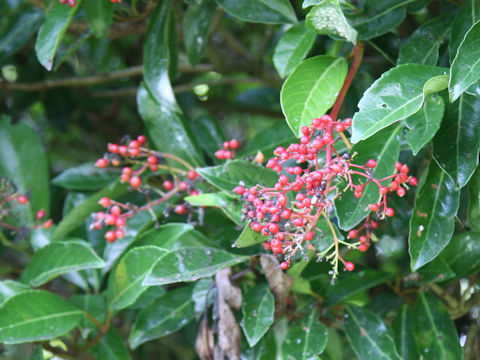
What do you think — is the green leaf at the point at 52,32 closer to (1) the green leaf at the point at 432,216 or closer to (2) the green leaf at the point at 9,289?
(2) the green leaf at the point at 9,289

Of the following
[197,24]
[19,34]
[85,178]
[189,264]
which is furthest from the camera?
[19,34]

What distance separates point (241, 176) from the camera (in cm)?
121

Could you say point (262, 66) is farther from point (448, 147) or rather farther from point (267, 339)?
point (448, 147)

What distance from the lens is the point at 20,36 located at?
5.98 ft

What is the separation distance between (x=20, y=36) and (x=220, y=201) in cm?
94

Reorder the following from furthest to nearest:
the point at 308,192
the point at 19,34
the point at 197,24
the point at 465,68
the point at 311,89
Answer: the point at 19,34 → the point at 197,24 → the point at 311,89 → the point at 308,192 → the point at 465,68

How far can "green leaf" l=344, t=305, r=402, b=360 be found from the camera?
127cm

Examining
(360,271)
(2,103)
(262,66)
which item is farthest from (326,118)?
(2,103)

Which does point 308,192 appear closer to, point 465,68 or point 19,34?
point 465,68

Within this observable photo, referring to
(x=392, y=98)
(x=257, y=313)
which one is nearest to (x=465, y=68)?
(x=392, y=98)

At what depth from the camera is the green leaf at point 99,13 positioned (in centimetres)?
141

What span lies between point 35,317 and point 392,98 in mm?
824

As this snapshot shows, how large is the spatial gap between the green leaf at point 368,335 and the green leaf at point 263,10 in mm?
613

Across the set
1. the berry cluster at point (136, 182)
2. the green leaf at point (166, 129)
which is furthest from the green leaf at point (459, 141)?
the green leaf at point (166, 129)
